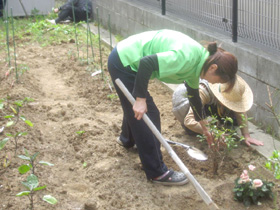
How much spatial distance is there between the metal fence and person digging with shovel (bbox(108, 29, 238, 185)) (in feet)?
4.68

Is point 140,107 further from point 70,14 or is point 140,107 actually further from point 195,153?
point 70,14

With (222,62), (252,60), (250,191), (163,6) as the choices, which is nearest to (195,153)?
(250,191)

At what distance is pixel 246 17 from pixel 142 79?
2.42 metres

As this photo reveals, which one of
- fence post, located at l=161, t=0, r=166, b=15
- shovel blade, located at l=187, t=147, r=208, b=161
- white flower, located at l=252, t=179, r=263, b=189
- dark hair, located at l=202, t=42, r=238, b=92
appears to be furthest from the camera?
fence post, located at l=161, t=0, r=166, b=15

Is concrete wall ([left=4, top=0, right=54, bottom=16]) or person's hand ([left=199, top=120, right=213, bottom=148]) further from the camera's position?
concrete wall ([left=4, top=0, right=54, bottom=16])

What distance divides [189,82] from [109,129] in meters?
1.47

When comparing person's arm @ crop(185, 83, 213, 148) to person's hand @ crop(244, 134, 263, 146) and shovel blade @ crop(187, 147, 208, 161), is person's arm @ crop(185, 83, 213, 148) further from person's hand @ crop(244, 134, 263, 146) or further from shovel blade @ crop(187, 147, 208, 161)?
person's hand @ crop(244, 134, 263, 146)

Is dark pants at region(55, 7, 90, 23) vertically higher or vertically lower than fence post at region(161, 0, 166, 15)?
lower

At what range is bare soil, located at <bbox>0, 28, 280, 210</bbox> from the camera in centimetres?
350

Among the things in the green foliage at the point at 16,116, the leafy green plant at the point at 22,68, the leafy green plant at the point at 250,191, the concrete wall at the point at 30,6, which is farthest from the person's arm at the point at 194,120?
the concrete wall at the point at 30,6

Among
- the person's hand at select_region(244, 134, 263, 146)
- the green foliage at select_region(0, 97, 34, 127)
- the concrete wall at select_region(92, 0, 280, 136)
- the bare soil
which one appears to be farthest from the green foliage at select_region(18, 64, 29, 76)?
the person's hand at select_region(244, 134, 263, 146)

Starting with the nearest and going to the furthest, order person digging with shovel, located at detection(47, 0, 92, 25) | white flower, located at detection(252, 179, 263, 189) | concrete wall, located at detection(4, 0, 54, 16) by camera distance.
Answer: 1. white flower, located at detection(252, 179, 263, 189)
2. person digging with shovel, located at detection(47, 0, 92, 25)
3. concrete wall, located at detection(4, 0, 54, 16)

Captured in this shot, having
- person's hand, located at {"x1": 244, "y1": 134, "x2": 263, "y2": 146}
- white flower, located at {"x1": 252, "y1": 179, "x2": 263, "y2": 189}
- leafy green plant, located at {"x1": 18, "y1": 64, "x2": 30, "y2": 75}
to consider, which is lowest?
person's hand, located at {"x1": 244, "y1": 134, "x2": 263, "y2": 146}

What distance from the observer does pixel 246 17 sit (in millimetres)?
5035
